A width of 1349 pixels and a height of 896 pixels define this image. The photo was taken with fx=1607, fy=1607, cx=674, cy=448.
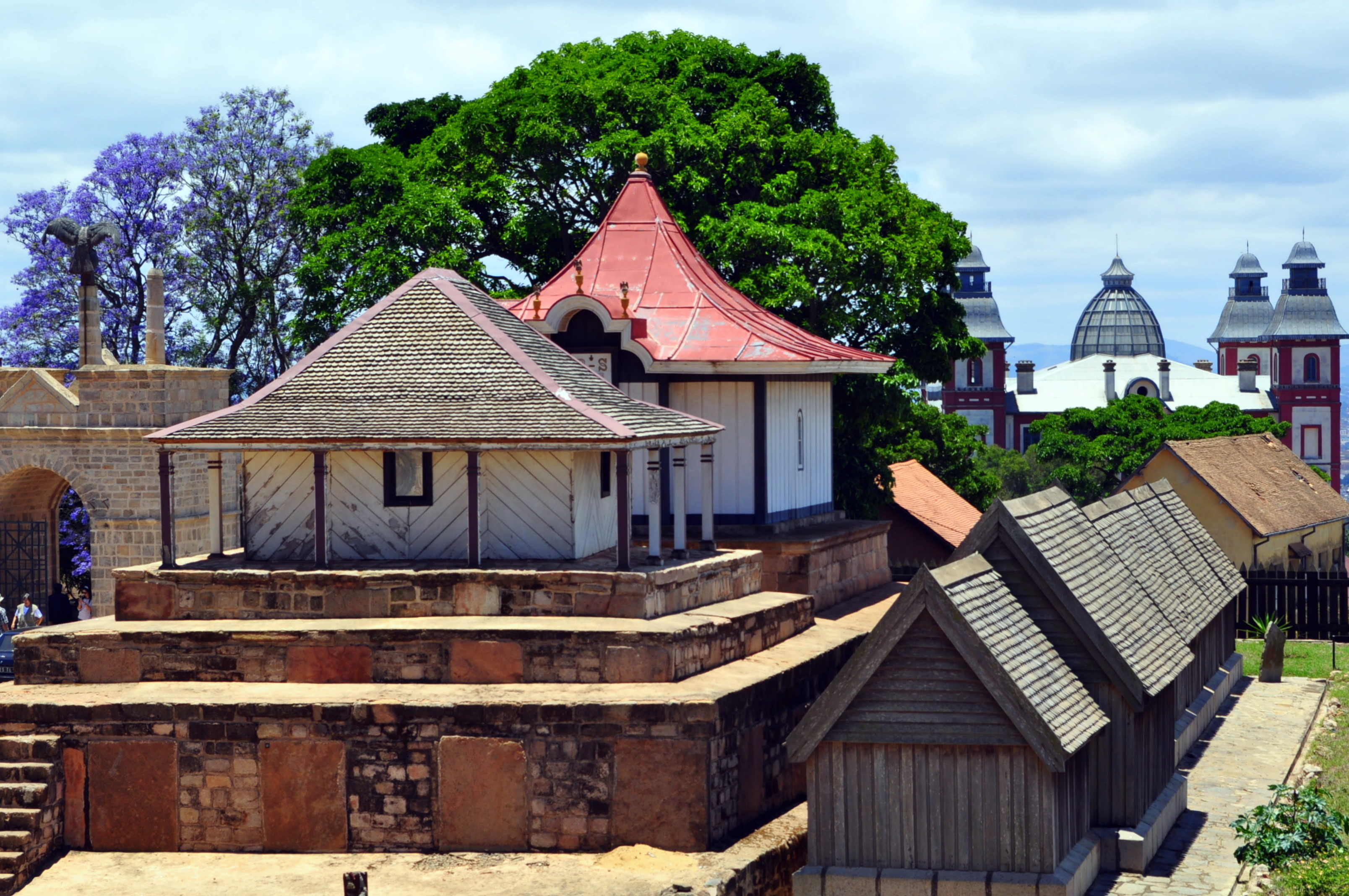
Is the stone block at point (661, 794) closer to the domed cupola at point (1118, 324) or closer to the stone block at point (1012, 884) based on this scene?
the stone block at point (1012, 884)

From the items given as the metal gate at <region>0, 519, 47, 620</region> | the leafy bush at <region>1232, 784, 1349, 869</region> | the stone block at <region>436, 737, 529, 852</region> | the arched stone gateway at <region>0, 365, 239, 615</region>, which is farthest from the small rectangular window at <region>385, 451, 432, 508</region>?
the metal gate at <region>0, 519, 47, 620</region>

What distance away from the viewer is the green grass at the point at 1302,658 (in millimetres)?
24672

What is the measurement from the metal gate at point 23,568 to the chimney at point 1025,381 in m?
74.1

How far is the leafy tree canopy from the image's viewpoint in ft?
206

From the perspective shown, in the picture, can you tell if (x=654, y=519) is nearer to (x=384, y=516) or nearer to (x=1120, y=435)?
(x=384, y=516)

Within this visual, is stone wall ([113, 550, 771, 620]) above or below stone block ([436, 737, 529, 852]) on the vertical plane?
above

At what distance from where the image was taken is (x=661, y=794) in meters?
14.4

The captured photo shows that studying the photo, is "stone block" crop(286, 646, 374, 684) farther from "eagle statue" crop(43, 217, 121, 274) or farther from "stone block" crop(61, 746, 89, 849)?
"eagle statue" crop(43, 217, 121, 274)

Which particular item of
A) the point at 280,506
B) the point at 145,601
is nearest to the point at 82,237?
the point at 280,506

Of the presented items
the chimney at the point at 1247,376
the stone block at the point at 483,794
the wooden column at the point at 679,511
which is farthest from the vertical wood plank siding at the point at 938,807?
the chimney at the point at 1247,376

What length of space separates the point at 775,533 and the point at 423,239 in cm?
1104

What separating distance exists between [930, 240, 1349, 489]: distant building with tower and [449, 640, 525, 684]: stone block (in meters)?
72.0

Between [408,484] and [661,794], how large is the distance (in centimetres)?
500

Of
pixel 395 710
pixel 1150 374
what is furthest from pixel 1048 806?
pixel 1150 374
